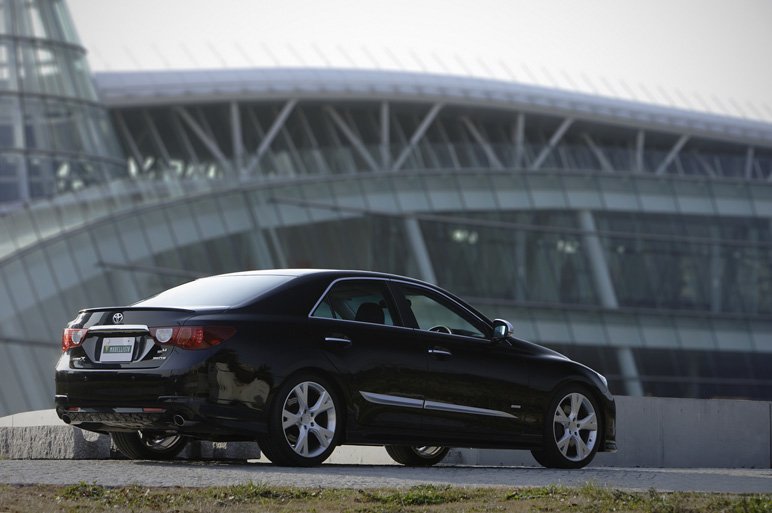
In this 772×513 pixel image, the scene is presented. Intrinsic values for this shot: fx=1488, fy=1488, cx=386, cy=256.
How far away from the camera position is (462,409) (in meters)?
10.9

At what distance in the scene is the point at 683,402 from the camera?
49.1ft

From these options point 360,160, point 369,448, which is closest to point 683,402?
point 369,448

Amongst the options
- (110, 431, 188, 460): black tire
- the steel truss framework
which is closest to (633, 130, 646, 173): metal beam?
the steel truss framework

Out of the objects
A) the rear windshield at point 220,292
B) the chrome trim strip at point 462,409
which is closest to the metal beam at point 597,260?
the chrome trim strip at point 462,409

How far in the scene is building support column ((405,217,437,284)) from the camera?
137 ft

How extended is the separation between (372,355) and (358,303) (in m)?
0.54

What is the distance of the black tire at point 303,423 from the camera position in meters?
9.85

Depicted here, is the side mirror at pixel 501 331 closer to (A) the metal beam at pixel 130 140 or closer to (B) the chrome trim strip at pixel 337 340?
(B) the chrome trim strip at pixel 337 340

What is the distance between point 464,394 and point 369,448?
2.22m

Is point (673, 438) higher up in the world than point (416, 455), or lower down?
higher up

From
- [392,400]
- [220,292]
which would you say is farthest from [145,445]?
[392,400]

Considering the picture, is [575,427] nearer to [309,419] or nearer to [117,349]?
[309,419]

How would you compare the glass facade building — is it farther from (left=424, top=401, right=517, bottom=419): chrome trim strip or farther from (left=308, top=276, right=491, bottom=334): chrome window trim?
(left=424, top=401, right=517, bottom=419): chrome trim strip

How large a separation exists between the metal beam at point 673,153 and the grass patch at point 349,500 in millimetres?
64765
